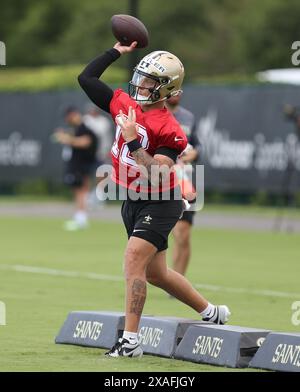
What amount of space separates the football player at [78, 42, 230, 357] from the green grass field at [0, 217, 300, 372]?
2.06 ft

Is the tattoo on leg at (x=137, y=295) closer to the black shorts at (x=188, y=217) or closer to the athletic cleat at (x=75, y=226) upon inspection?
the black shorts at (x=188, y=217)

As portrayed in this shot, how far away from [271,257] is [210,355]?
9581mm

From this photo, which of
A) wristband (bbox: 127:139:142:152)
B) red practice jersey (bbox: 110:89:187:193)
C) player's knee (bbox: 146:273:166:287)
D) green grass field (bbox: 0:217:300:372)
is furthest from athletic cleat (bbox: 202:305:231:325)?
wristband (bbox: 127:139:142:152)

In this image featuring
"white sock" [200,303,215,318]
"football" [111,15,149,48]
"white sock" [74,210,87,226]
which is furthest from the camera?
"white sock" [74,210,87,226]

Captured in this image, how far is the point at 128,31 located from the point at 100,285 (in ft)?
18.0

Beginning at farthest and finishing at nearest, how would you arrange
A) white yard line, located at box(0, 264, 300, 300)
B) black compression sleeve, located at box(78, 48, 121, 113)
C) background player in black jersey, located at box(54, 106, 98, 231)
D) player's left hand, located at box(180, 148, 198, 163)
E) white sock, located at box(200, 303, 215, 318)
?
background player in black jersey, located at box(54, 106, 98, 231)
white yard line, located at box(0, 264, 300, 300)
player's left hand, located at box(180, 148, 198, 163)
white sock, located at box(200, 303, 215, 318)
black compression sleeve, located at box(78, 48, 121, 113)

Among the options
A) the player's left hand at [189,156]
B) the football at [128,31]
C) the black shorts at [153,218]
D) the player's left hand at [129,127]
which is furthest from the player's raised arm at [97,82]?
the player's left hand at [189,156]

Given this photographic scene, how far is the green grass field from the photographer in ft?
30.9

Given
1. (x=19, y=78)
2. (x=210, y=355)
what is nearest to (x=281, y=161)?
(x=19, y=78)

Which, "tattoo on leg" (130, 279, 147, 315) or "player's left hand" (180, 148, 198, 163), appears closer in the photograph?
"tattoo on leg" (130, 279, 147, 315)

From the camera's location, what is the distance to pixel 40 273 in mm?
15938

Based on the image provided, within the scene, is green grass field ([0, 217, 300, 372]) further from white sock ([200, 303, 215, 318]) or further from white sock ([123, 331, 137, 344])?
white sock ([200, 303, 215, 318])

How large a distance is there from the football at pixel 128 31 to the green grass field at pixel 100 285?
2.51m

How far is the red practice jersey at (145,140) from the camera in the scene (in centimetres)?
938
